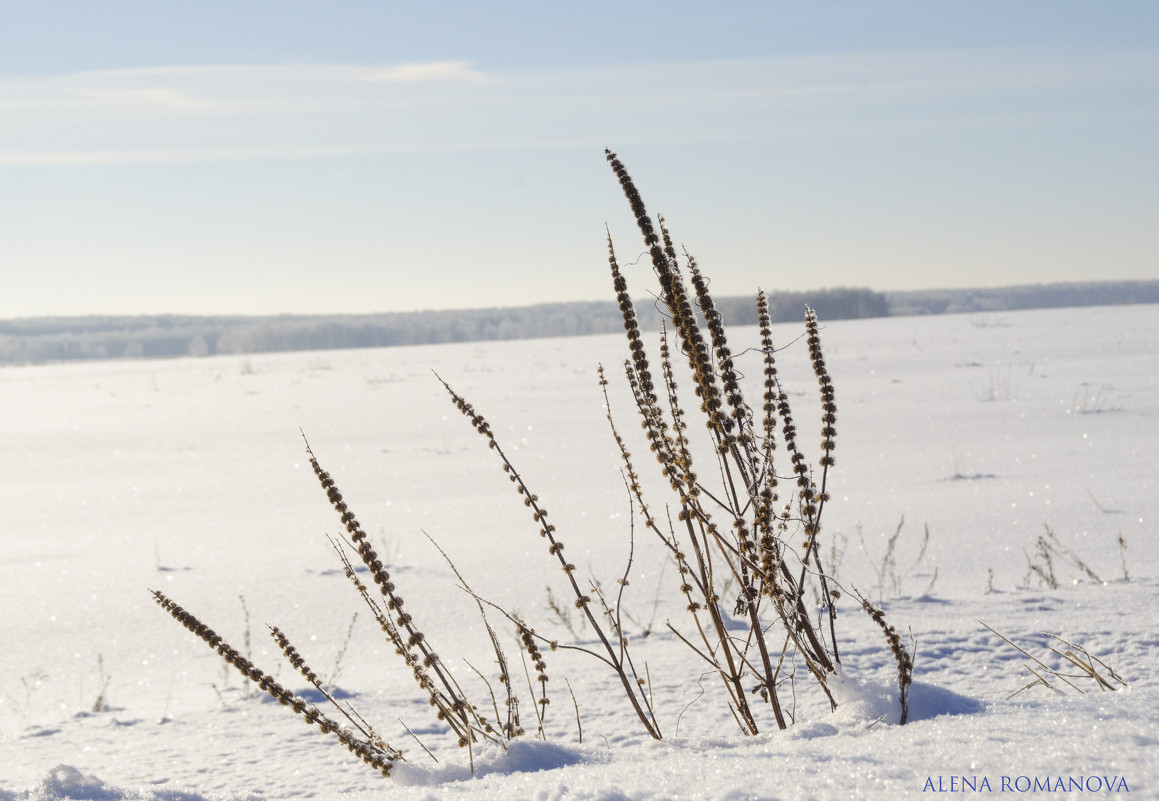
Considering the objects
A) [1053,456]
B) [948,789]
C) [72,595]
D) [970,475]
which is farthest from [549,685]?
[1053,456]

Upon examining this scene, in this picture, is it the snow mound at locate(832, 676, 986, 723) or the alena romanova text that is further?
the snow mound at locate(832, 676, 986, 723)

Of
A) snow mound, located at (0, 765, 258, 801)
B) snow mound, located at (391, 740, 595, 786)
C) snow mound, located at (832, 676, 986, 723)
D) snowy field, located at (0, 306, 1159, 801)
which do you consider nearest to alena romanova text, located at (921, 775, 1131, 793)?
snowy field, located at (0, 306, 1159, 801)

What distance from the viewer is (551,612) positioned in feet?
13.3

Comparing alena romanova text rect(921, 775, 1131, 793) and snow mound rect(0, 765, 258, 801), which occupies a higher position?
alena romanova text rect(921, 775, 1131, 793)

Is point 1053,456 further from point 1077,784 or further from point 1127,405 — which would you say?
point 1077,784

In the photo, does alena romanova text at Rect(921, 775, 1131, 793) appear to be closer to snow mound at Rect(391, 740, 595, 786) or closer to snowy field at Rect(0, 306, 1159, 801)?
snowy field at Rect(0, 306, 1159, 801)

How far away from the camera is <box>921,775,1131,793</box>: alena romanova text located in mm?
1159

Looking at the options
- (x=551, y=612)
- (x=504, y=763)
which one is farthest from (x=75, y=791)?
(x=551, y=612)

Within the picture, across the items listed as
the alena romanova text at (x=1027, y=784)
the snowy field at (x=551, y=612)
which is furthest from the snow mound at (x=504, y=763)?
the alena romanova text at (x=1027, y=784)

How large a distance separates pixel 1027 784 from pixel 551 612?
300 cm

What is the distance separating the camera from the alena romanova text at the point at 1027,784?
1.16 m

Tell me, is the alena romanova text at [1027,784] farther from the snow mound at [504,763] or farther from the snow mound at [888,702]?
the snow mound at [504,763]

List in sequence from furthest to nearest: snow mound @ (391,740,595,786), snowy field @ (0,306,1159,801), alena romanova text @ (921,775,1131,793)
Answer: snow mound @ (391,740,595,786)
snowy field @ (0,306,1159,801)
alena romanova text @ (921,775,1131,793)

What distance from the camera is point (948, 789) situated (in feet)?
4.00
